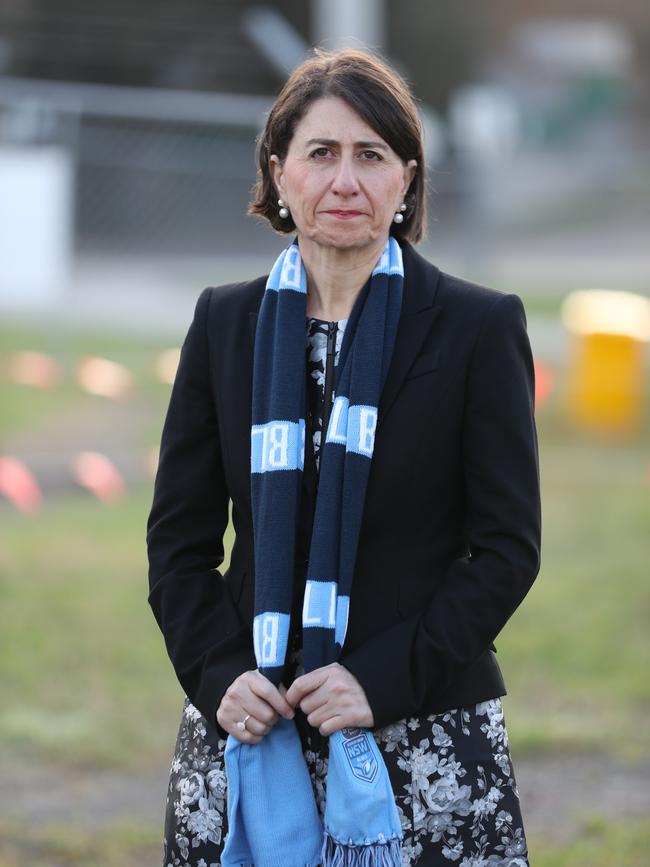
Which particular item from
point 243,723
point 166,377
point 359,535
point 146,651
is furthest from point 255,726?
point 166,377

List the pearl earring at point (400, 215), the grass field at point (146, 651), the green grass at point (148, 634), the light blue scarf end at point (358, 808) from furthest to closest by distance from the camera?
the green grass at point (148, 634), the grass field at point (146, 651), the pearl earring at point (400, 215), the light blue scarf end at point (358, 808)

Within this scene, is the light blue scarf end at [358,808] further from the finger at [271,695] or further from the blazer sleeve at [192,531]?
the blazer sleeve at [192,531]

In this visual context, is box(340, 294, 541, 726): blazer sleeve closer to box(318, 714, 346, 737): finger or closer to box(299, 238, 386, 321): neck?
box(318, 714, 346, 737): finger

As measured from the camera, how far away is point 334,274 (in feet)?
8.51

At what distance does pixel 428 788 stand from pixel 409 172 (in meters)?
1.13

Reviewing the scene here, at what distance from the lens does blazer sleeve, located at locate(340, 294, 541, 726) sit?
2447mm

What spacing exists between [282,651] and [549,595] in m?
4.74

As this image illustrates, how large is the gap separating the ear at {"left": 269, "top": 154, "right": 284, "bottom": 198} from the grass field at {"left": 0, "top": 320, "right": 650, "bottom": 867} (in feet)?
8.21

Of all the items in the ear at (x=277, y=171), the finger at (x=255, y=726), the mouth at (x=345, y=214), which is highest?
the ear at (x=277, y=171)

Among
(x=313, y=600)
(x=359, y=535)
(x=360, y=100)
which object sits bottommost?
(x=313, y=600)

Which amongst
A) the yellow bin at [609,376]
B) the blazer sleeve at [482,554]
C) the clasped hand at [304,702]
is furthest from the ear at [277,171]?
the yellow bin at [609,376]

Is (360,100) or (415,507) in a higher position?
(360,100)

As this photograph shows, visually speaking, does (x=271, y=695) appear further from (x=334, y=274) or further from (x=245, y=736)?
(x=334, y=274)

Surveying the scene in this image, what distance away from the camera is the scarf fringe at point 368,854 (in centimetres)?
240
